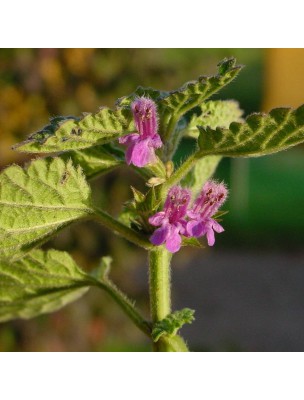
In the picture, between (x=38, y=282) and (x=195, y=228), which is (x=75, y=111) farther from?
(x=195, y=228)

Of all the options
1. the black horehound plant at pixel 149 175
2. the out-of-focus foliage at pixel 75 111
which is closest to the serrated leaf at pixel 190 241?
the black horehound plant at pixel 149 175

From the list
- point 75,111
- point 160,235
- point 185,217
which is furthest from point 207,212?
point 75,111

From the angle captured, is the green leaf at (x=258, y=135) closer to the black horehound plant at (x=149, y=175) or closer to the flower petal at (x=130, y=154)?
the black horehound plant at (x=149, y=175)

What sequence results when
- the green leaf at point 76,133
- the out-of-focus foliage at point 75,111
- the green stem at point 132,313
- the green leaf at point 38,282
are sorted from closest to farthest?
the green leaf at point 76,133 → the green stem at point 132,313 → the green leaf at point 38,282 → the out-of-focus foliage at point 75,111

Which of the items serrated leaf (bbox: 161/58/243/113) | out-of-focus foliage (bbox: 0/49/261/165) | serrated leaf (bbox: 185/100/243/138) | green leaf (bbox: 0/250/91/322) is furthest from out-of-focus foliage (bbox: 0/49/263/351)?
serrated leaf (bbox: 161/58/243/113)

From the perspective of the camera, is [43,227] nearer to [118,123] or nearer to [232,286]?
[118,123]
